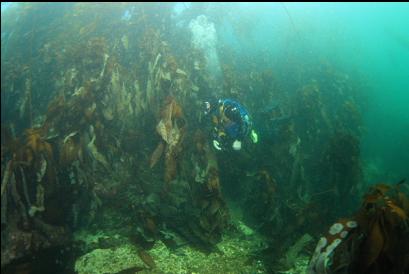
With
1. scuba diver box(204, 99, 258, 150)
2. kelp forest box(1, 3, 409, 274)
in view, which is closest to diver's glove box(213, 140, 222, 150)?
scuba diver box(204, 99, 258, 150)

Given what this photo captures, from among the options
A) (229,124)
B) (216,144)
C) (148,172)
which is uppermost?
(229,124)

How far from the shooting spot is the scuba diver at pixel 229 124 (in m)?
4.57

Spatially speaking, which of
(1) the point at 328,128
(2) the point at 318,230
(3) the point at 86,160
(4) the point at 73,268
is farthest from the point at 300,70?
(4) the point at 73,268

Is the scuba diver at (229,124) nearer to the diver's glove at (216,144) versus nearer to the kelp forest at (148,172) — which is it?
the diver's glove at (216,144)

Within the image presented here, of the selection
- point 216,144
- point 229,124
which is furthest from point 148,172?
point 229,124

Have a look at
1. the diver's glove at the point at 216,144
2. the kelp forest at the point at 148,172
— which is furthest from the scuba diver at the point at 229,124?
the kelp forest at the point at 148,172

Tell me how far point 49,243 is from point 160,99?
250cm

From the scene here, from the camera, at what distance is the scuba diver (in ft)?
15.0

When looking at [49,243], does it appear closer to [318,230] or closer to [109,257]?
[109,257]

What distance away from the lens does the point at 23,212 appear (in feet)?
9.30

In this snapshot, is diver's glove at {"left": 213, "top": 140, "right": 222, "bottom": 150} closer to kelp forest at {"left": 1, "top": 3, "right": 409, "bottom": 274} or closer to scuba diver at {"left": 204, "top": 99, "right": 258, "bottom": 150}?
scuba diver at {"left": 204, "top": 99, "right": 258, "bottom": 150}

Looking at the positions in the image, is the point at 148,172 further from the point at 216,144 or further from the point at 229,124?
the point at 229,124

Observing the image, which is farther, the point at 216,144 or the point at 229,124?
the point at 216,144

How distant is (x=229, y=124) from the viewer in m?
4.57
